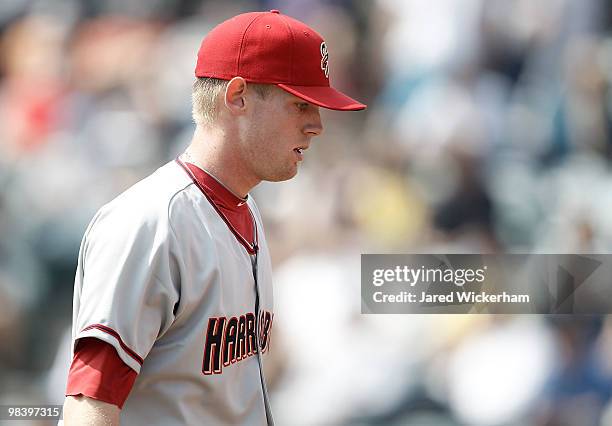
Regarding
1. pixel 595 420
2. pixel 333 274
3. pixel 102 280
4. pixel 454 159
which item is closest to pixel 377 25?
pixel 454 159

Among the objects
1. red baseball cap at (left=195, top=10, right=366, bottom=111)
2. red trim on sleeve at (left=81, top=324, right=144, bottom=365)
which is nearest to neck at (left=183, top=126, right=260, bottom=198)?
red baseball cap at (left=195, top=10, right=366, bottom=111)

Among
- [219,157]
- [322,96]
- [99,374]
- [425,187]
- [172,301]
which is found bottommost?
[99,374]

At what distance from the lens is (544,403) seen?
13.4 ft

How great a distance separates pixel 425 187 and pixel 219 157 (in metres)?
2.27

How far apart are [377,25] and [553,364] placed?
1.65 m

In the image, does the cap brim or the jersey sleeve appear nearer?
the jersey sleeve

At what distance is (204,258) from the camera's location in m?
1.79

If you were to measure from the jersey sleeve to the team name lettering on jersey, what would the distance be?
4.4 inches

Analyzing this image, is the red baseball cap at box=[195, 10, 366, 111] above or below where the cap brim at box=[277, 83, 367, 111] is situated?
above

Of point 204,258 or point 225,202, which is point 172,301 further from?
point 225,202

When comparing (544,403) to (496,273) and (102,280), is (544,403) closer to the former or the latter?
(496,273)

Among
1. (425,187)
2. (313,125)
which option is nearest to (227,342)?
(313,125)

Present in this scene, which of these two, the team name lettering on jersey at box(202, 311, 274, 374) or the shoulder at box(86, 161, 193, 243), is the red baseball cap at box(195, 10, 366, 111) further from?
the team name lettering on jersey at box(202, 311, 274, 374)

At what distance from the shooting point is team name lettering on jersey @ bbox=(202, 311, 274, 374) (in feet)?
5.88
